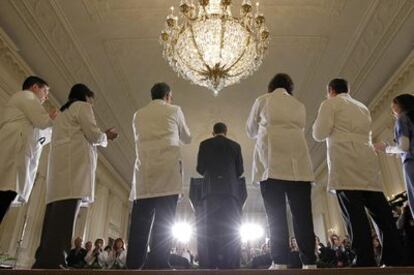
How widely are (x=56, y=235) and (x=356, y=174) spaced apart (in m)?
2.24

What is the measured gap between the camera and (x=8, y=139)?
267cm

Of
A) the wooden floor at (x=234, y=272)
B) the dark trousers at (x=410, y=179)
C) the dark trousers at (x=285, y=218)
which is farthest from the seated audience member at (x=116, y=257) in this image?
the dark trousers at (x=410, y=179)

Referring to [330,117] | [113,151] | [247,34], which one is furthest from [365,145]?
[113,151]

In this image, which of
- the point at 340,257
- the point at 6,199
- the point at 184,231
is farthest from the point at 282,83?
the point at 184,231

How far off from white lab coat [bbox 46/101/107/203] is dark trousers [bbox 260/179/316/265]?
1361 millimetres

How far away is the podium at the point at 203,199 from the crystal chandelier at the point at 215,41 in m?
2.04

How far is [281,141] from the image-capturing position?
8.33 ft

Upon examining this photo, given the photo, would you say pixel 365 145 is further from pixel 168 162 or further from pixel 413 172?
pixel 168 162

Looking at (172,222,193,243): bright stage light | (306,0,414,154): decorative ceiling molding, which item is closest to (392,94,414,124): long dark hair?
(306,0,414,154): decorative ceiling molding

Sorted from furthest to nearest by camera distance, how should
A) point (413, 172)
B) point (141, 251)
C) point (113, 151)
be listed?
1. point (113, 151)
2. point (413, 172)
3. point (141, 251)

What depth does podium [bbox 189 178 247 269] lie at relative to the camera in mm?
2547

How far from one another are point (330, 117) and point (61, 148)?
7.07 ft

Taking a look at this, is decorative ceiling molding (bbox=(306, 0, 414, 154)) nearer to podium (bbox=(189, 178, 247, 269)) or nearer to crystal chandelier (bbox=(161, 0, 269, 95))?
crystal chandelier (bbox=(161, 0, 269, 95))

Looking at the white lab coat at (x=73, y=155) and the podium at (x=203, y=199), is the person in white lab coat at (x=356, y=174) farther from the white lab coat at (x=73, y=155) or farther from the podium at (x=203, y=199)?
the white lab coat at (x=73, y=155)
